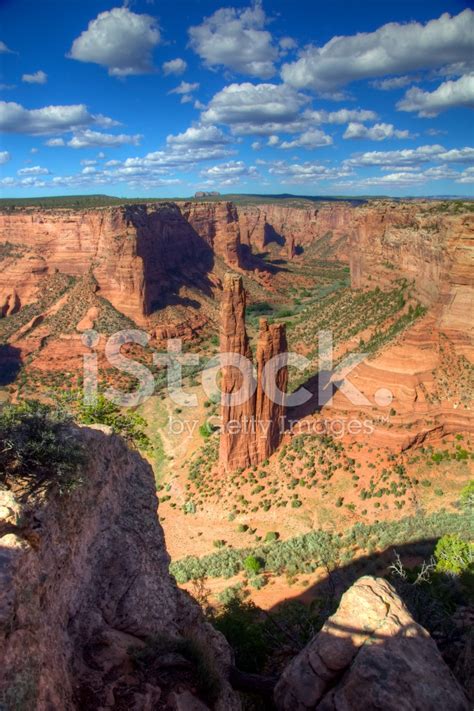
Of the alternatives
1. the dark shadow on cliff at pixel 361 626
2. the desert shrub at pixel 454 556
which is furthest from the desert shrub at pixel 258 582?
the desert shrub at pixel 454 556

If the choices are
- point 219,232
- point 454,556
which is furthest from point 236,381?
point 219,232

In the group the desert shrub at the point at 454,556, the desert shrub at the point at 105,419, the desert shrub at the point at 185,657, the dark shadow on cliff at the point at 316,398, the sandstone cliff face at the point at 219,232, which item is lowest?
the desert shrub at the point at 454,556

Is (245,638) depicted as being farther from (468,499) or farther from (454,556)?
(468,499)

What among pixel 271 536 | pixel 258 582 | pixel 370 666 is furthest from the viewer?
pixel 271 536

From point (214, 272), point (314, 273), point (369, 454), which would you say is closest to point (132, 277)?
point (214, 272)

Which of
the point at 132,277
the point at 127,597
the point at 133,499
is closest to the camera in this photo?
the point at 127,597

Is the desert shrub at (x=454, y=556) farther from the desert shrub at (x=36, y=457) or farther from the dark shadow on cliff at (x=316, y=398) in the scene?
the desert shrub at (x=36, y=457)

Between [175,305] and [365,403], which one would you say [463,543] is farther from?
[175,305]
